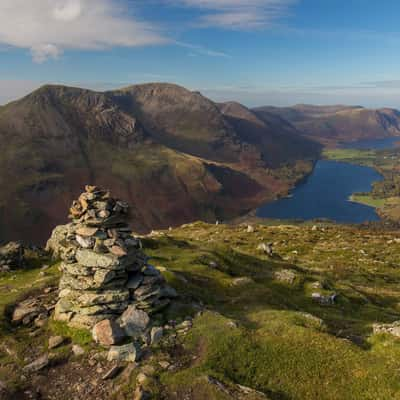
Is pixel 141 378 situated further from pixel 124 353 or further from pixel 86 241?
pixel 86 241

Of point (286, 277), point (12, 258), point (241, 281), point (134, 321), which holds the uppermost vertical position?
point (134, 321)

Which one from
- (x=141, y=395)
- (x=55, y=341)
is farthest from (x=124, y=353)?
(x=55, y=341)

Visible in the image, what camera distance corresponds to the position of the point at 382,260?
217 ft

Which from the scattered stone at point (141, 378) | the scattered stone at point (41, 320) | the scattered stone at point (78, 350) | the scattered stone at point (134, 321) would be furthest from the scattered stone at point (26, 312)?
the scattered stone at point (141, 378)

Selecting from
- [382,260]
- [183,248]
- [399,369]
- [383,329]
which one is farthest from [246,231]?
[399,369]

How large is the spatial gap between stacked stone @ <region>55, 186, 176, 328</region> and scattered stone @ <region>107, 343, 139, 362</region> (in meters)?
3.18

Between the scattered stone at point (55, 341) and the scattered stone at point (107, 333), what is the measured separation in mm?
2240

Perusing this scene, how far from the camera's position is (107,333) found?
73.0 ft

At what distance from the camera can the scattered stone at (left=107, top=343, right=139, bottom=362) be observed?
20.6 meters

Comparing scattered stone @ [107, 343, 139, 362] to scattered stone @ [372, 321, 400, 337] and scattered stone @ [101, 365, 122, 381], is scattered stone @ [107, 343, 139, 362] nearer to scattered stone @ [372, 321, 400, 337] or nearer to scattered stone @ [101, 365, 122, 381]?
scattered stone @ [101, 365, 122, 381]

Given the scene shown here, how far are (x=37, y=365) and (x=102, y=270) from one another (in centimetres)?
676

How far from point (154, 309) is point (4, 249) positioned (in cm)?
2648

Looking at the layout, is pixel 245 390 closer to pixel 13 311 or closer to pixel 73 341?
pixel 73 341

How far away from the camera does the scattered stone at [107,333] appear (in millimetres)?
22016
